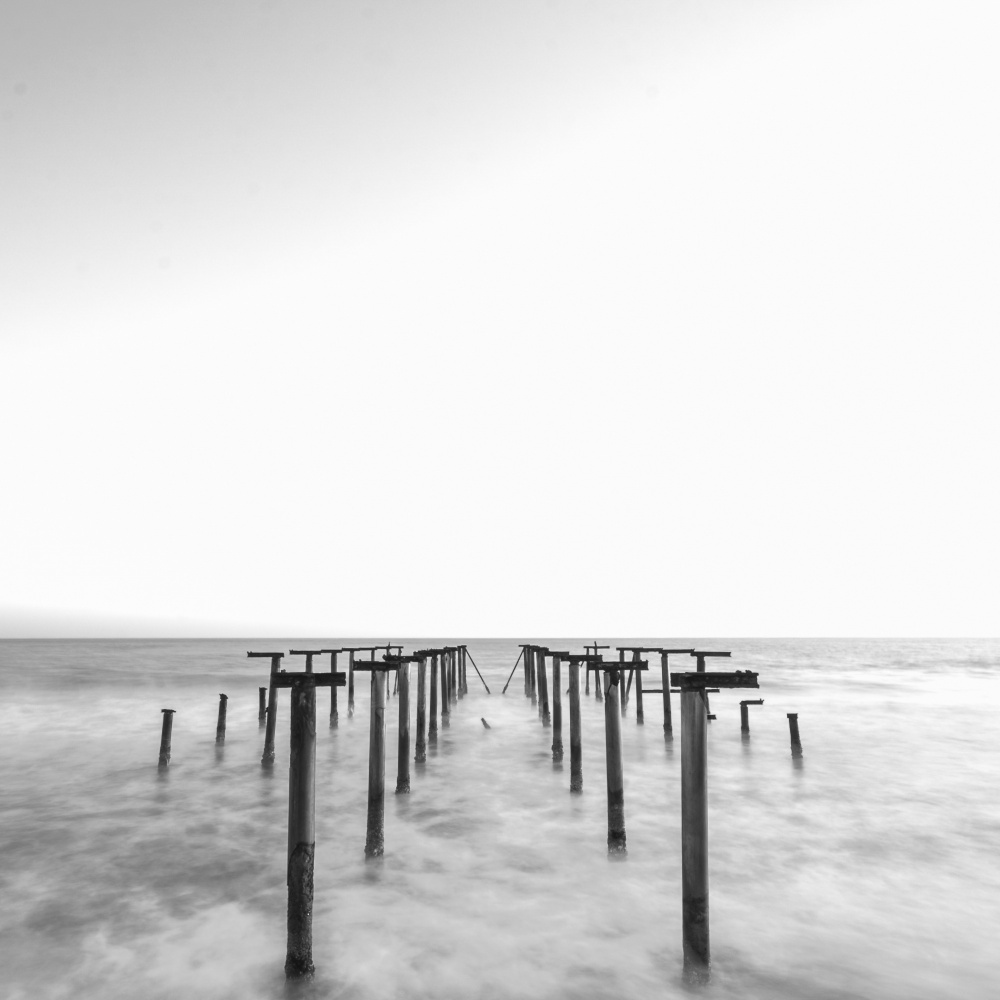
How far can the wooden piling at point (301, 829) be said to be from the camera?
589 cm

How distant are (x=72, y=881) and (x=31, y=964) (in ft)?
7.80

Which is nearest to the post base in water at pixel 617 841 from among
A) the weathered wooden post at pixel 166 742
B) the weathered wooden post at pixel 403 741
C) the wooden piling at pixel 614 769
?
the wooden piling at pixel 614 769

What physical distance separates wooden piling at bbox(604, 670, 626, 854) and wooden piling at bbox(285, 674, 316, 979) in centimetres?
389

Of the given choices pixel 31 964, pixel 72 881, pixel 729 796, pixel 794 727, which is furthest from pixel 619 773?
pixel 794 727

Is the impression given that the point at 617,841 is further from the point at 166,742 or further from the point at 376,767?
the point at 166,742

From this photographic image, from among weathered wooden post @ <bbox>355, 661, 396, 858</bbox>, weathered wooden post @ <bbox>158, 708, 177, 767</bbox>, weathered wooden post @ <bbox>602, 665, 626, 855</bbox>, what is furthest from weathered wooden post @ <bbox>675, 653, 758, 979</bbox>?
weathered wooden post @ <bbox>158, 708, 177, 767</bbox>

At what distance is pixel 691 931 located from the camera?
19.9ft

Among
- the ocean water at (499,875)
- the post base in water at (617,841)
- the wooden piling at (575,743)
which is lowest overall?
the ocean water at (499,875)

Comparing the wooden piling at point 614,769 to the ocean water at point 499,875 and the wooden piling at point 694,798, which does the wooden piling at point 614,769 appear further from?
the wooden piling at point 694,798

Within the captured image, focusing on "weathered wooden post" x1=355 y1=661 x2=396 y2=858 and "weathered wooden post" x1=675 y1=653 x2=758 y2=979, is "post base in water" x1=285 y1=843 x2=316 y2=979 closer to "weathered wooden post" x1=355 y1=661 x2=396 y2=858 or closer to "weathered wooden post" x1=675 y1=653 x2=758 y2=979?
"weathered wooden post" x1=355 y1=661 x2=396 y2=858

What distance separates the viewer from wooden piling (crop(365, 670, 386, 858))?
28.7ft

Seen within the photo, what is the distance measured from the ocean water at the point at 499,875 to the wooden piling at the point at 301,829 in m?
0.31

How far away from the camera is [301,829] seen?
233 inches

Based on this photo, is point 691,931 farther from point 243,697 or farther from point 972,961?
point 243,697
